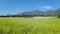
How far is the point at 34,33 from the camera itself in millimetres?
2807

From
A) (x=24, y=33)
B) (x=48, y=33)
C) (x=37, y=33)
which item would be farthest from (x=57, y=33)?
(x=24, y=33)

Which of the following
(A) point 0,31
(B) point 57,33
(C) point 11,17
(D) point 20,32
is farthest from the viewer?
(C) point 11,17

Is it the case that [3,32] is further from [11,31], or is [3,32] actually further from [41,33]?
[41,33]

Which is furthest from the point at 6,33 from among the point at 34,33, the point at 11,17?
the point at 11,17

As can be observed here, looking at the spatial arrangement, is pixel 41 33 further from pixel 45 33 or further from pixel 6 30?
pixel 6 30

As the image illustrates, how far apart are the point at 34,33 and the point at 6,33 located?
643mm

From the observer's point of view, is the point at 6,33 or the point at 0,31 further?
the point at 0,31

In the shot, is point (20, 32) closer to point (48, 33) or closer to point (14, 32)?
point (14, 32)

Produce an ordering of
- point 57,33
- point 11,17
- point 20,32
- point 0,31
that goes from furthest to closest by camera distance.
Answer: point 11,17, point 0,31, point 20,32, point 57,33

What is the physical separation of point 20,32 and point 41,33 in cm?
48

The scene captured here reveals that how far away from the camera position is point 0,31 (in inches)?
125

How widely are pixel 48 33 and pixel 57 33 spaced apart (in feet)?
0.62

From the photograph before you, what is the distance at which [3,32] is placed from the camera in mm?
3039

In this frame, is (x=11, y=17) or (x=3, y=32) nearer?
(x=3, y=32)
